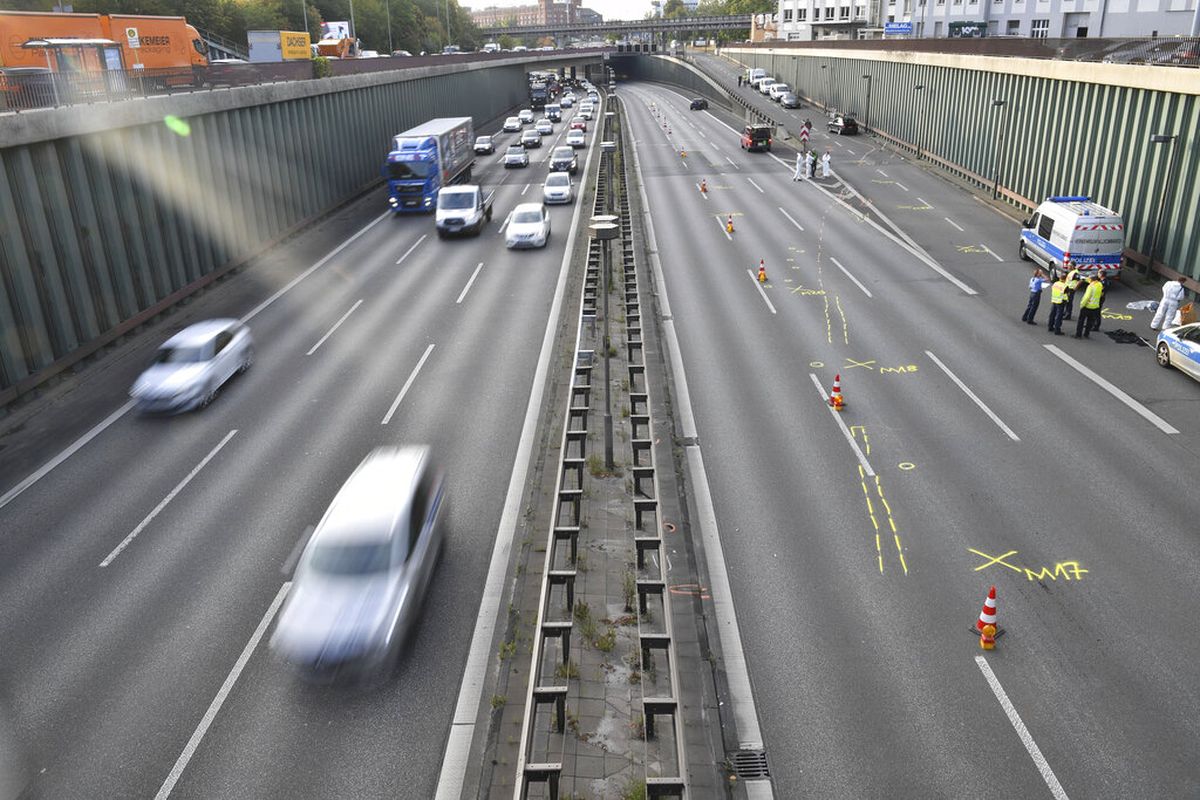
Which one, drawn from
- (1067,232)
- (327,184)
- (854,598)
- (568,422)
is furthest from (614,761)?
(327,184)

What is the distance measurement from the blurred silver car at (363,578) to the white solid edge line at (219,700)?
0.31 metres

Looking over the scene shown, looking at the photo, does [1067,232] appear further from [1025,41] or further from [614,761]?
[614,761]

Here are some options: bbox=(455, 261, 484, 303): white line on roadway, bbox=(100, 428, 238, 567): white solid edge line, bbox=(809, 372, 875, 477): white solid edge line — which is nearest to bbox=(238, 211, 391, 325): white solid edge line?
bbox=(455, 261, 484, 303): white line on roadway

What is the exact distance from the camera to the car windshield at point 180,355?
63.7 feet

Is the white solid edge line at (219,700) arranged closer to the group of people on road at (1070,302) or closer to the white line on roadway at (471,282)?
the white line on roadway at (471,282)

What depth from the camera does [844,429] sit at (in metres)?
17.3

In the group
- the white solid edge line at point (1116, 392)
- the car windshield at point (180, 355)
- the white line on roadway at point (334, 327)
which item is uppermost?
the car windshield at point (180, 355)

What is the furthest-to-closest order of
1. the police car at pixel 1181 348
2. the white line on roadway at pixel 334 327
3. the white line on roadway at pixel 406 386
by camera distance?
the white line on roadway at pixel 334 327 < the police car at pixel 1181 348 < the white line on roadway at pixel 406 386

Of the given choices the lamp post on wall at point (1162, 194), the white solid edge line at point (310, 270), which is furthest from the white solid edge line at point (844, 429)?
the white solid edge line at point (310, 270)

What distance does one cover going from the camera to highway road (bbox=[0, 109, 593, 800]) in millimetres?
9688

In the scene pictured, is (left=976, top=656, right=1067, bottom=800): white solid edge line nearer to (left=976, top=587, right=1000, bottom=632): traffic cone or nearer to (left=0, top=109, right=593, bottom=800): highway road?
(left=976, top=587, right=1000, bottom=632): traffic cone

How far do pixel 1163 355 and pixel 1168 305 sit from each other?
2940mm

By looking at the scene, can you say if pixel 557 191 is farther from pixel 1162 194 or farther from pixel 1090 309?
pixel 1090 309

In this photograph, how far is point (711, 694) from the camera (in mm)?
10117
